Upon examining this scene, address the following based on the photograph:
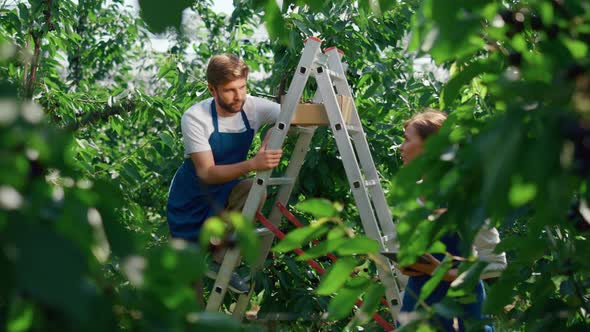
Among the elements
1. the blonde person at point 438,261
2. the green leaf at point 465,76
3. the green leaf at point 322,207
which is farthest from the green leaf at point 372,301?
the blonde person at point 438,261

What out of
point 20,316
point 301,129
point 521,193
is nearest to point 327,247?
point 521,193

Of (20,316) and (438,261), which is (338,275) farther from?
(438,261)

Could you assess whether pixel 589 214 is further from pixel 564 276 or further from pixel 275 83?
pixel 275 83

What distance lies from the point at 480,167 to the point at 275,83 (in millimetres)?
3656

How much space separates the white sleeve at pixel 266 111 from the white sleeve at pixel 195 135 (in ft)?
1.00

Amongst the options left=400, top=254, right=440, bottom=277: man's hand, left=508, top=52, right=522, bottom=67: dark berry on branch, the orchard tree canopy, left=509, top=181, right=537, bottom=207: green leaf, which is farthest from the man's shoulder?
left=509, top=181, right=537, bottom=207: green leaf

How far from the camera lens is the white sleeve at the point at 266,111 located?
3.78 metres

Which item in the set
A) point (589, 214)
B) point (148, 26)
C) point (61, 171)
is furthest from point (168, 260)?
point (589, 214)

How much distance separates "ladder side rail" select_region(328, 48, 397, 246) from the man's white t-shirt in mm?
305

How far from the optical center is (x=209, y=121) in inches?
142

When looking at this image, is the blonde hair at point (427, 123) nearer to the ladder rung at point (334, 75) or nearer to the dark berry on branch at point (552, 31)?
the ladder rung at point (334, 75)

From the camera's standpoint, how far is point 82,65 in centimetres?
847

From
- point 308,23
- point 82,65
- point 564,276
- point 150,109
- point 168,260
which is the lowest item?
point 82,65

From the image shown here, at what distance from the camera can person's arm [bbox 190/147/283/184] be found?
3.46m
